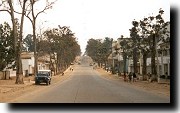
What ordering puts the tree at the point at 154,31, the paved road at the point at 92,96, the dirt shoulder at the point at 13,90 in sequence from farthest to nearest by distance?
the tree at the point at 154,31 → the dirt shoulder at the point at 13,90 → the paved road at the point at 92,96

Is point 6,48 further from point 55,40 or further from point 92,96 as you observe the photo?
point 92,96

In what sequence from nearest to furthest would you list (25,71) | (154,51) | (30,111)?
(30,111) < (154,51) < (25,71)

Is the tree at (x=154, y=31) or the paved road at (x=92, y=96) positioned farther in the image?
the tree at (x=154, y=31)

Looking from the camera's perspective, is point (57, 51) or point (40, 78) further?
point (57, 51)

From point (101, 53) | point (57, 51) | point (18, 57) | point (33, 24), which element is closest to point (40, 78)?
point (18, 57)

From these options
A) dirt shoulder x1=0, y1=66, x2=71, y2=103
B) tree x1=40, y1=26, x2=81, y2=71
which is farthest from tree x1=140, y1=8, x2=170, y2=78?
tree x1=40, y1=26, x2=81, y2=71

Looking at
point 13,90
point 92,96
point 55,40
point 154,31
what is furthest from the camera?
point 55,40

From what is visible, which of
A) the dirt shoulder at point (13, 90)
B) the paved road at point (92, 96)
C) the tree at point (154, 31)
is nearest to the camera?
the paved road at point (92, 96)

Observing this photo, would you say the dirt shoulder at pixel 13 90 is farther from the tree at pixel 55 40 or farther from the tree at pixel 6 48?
the tree at pixel 55 40

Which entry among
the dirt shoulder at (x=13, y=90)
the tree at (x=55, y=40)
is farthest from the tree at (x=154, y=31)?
the tree at (x=55, y=40)

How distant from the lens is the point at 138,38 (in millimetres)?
67938

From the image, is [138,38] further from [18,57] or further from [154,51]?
[18,57]

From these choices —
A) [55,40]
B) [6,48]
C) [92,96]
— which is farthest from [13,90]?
[55,40]

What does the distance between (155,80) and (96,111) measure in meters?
45.2
